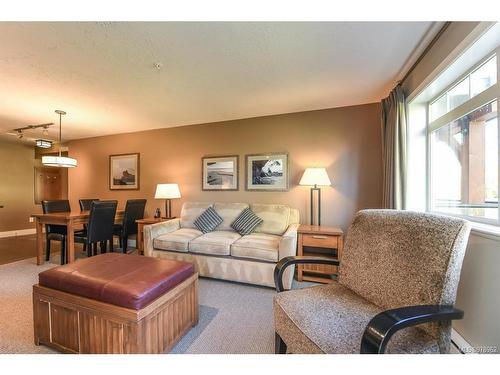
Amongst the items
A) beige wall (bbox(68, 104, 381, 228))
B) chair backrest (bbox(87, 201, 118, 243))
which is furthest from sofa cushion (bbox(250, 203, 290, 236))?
chair backrest (bbox(87, 201, 118, 243))

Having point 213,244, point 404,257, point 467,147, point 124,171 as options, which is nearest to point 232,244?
point 213,244

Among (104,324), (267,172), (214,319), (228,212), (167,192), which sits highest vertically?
(267,172)

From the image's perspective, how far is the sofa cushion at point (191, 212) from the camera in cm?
330

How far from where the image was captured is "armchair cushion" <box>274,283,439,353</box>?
876 millimetres

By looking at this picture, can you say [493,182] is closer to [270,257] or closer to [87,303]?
[270,257]

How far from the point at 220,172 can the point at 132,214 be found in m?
1.68

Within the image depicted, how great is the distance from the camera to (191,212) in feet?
11.0

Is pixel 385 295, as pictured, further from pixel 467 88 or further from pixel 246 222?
pixel 246 222

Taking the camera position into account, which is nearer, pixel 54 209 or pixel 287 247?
pixel 287 247

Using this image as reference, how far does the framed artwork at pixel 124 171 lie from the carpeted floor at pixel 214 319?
2072mm

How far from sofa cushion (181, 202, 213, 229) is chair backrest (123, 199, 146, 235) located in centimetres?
90

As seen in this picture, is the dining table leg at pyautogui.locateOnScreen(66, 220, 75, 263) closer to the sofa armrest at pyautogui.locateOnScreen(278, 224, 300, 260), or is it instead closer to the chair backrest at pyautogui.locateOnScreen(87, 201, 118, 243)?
the chair backrest at pyautogui.locateOnScreen(87, 201, 118, 243)

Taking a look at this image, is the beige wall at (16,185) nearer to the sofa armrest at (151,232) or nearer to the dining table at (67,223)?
the dining table at (67,223)
